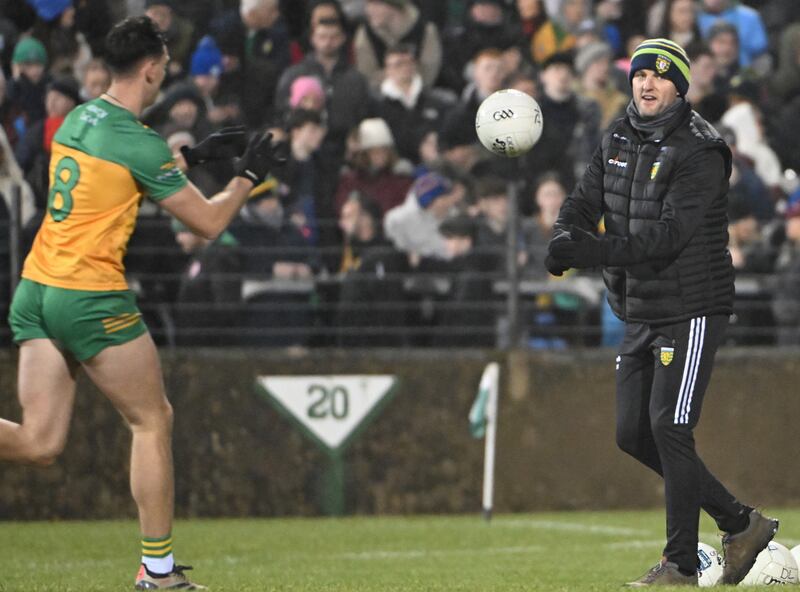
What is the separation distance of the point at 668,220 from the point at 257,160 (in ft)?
6.25

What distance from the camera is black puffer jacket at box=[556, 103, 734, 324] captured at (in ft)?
22.1

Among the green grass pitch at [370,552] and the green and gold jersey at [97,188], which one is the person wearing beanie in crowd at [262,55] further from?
the green and gold jersey at [97,188]

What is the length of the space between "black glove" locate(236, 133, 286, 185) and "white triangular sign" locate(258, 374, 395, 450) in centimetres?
489

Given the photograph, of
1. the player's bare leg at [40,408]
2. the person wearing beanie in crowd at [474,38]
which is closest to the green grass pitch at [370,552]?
the player's bare leg at [40,408]

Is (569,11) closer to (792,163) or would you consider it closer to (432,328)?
(792,163)

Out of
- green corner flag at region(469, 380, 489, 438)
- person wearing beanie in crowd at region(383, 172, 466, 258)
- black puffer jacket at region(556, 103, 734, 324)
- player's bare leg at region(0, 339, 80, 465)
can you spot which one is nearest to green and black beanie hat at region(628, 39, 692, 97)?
black puffer jacket at region(556, 103, 734, 324)

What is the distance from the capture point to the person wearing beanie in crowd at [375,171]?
13367mm

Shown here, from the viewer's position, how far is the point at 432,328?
466 inches

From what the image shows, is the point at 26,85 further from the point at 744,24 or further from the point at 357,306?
the point at 744,24

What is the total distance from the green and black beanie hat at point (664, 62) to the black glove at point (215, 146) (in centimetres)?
186

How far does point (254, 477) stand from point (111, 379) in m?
5.22

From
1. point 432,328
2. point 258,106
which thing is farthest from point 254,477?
point 258,106

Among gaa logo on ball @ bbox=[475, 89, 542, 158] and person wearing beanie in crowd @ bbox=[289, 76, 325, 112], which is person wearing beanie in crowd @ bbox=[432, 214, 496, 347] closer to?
person wearing beanie in crowd @ bbox=[289, 76, 325, 112]

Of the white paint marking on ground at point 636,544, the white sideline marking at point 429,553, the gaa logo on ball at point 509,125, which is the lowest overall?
the white sideline marking at point 429,553
